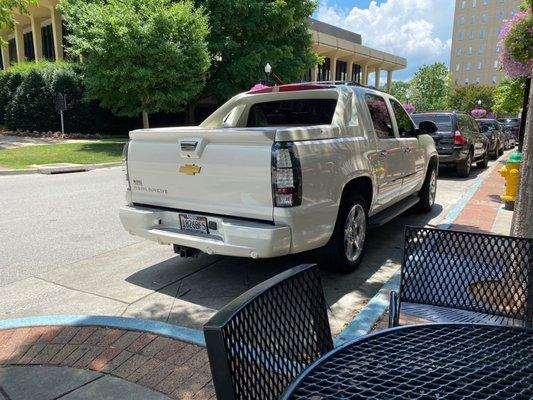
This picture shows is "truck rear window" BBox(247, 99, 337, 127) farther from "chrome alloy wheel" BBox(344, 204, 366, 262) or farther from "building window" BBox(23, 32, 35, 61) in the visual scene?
"building window" BBox(23, 32, 35, 61)

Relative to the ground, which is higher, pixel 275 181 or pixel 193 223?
pixel 275 181

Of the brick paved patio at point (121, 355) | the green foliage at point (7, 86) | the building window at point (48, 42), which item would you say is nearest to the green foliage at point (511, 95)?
the brick paved patio at point (121, 355)

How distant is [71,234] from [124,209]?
2254mm

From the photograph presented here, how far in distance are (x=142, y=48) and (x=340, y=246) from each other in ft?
52.5

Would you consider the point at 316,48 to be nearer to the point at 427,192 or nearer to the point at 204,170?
the point at 427,192

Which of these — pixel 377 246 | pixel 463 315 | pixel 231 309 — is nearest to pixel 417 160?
pixel 377 246

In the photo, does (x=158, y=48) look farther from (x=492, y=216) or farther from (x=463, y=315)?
(x=463, y=315)

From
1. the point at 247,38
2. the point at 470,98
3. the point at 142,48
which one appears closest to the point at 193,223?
the point at 142,48

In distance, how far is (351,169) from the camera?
4633 mm

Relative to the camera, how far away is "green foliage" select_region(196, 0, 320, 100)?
2230 cm

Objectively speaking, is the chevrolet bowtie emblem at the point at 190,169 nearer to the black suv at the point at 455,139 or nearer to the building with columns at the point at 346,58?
the black suv at the point at 455,139

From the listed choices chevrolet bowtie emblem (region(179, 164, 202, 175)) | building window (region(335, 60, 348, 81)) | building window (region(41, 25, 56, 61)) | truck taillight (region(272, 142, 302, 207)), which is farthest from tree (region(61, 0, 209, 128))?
building window (region(335, 60, 348, 81))

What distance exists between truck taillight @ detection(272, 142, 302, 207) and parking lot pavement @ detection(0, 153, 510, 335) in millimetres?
1099

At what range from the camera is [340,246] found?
466 centimetres
